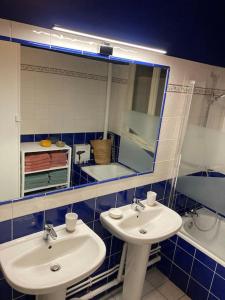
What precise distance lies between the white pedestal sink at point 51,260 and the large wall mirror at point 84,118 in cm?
28

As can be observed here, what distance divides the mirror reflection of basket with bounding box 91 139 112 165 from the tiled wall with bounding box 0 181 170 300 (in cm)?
26

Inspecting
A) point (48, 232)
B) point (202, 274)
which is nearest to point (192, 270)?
point (202, 274)

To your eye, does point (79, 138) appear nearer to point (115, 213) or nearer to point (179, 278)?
point (115, 213)

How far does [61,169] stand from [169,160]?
1.01 meters

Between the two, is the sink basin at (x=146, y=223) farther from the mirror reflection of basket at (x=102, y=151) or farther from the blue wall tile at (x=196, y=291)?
the blue wall tile at (x=196, y=291)

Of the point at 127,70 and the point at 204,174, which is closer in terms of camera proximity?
the point at 127,70

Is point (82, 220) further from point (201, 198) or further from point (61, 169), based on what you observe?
point (201, 198)

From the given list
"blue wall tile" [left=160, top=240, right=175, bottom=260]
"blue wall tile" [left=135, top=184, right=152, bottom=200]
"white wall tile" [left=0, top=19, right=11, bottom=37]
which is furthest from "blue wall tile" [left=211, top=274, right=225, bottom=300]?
"white wall tile" [left=0, top=19, right=11, bottom=37]

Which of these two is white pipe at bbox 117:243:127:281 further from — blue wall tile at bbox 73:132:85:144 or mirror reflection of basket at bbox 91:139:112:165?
blue wall tile at bbox 73:132:85:144

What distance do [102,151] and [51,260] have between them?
80cm

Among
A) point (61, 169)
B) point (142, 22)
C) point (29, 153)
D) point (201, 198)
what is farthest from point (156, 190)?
point (142, 22)

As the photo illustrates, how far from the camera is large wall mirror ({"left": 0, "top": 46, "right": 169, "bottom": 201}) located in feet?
4.50

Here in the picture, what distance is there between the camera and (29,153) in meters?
1.40

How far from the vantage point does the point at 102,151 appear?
1793mm
